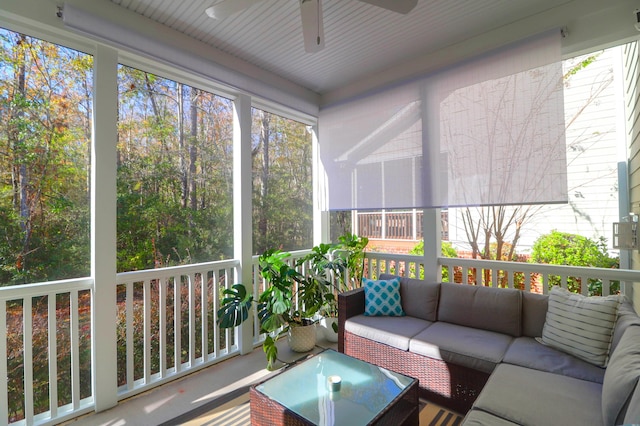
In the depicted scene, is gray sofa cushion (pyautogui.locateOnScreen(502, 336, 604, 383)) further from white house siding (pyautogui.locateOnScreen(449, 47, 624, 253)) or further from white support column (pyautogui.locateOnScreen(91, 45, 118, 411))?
white support column (pyautogui.locateOnScreen(91, 45, 118, 411))

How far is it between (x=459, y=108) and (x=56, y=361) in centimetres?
371

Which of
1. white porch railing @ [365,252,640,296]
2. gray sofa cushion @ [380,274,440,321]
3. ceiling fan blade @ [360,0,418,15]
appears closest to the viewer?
ceiling fan blade @ [360,0,418,15]

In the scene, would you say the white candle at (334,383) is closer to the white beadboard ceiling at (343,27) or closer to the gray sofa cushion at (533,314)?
the gray sofa cushion at (533,314)

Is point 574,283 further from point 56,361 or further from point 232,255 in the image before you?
point 56,361

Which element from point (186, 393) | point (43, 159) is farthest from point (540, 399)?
point (43, 159)

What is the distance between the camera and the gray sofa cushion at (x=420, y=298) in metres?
2.69

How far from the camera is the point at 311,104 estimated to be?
3.79 meters

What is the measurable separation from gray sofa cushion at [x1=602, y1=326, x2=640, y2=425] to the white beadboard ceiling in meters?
2.39

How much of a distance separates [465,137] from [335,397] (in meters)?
2.35

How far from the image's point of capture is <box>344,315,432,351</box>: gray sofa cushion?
7.72ft

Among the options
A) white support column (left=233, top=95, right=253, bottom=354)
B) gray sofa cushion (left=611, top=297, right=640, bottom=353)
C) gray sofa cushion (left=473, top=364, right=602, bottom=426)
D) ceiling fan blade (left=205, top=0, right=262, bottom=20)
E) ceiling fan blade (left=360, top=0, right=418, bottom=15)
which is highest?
ceiling fan blade (left=205, top=0, right=262, bottom=20)

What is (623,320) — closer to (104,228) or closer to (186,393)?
(186,393)

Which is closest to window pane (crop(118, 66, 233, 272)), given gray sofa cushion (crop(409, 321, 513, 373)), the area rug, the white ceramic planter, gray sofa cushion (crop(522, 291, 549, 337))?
the white ceramic planter

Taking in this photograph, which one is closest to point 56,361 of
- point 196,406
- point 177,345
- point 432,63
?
point 177,345
